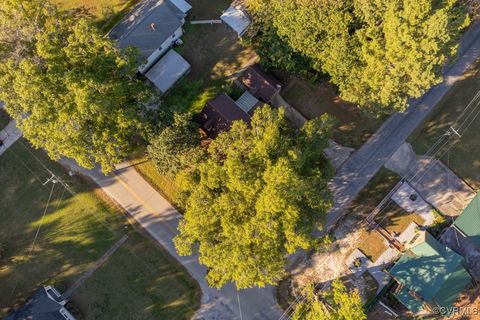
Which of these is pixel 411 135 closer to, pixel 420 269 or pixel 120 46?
pixel 420 269

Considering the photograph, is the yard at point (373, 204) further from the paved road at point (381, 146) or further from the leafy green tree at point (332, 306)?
the leafy green tree at point (332, 306)

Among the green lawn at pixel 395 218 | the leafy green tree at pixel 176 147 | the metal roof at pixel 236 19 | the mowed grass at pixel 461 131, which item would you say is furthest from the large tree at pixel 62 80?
the mowed grass at pixel 461 131

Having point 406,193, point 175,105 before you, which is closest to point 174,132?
point 175,105

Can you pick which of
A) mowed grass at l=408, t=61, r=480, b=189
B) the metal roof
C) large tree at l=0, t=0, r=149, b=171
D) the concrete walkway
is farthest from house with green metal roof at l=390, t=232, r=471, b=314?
the concrete walkway

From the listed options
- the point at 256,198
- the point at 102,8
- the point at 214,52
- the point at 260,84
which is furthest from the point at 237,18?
the point at 256,198

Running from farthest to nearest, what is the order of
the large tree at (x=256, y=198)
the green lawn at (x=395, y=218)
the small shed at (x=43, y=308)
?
the green lawn at (x=395, y=218)
the small shed at (x=43, y=308)
the large tree at (x=256, y=198)

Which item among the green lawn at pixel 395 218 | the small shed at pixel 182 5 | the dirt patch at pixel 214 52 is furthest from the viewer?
the dirt patch at pixel 214 52

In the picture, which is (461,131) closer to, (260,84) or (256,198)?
(260,84)

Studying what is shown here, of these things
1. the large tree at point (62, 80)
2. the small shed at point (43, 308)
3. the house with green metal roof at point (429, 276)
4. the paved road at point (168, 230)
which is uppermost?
the house with green metal roof at point (429, 276)
